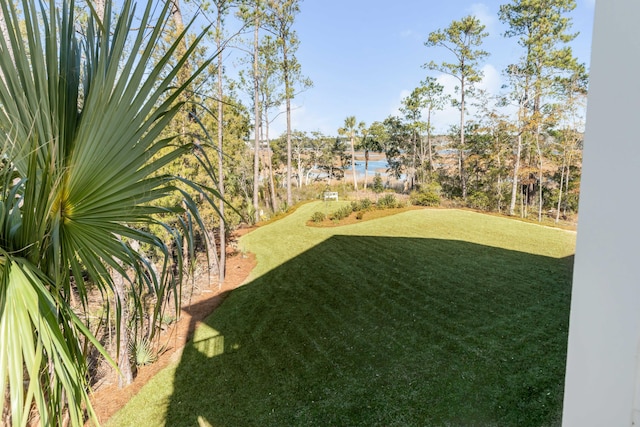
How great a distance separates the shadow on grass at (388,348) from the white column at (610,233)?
2135 millimetres

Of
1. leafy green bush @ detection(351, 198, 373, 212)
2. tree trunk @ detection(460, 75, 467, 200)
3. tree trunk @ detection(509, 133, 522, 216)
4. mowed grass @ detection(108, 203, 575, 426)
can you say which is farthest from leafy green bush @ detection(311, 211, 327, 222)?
tree trunk @ detection(509, 133, 522, 216)

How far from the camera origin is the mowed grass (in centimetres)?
261

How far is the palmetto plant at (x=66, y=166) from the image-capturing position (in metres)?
0.73

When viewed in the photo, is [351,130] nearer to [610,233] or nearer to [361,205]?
[361,205]

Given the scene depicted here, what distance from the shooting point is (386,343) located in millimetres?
3523

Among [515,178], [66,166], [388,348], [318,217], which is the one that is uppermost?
[66,166]

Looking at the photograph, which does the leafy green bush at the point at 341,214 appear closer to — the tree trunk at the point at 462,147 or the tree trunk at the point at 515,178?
the tree trunk at the point at 462,147

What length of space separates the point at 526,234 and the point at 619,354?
705 centimetres

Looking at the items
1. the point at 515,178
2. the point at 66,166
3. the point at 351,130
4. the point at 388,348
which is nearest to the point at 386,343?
the point at 388,348

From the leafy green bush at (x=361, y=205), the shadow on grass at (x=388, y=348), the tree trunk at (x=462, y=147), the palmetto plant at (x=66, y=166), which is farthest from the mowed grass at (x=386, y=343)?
the tree trunk at (x=462, y=147)

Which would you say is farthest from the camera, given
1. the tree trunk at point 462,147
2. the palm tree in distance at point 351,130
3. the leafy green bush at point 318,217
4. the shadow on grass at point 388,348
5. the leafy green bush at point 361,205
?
the palm tree in distance at point 351,130

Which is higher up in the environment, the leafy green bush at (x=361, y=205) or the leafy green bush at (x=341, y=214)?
the leafy green bush at (x=361, y=205)

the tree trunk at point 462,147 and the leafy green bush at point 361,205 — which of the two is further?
the tree trunk at point 462,147

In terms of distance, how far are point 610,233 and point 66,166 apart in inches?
59.0
